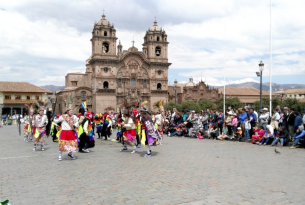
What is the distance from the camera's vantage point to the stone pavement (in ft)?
19.4

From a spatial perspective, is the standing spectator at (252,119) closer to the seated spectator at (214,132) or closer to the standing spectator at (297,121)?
the seated spectator at (214,132)

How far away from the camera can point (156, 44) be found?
64.7 m

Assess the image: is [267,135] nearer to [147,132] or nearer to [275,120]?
[275,120]

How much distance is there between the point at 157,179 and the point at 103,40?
55.4m

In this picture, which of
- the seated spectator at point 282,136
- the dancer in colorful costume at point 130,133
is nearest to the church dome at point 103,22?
the dancer in colorful costume at point 130,133

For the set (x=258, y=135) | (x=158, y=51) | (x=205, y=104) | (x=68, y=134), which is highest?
(x=158, y=51)

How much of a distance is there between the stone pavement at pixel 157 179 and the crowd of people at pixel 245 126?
10.1 feet

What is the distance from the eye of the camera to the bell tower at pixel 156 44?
64.4 m

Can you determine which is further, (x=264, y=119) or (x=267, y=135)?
(x=264, y=119)

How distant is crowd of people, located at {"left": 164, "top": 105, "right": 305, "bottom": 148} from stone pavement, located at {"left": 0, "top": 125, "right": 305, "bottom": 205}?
10.1 ft

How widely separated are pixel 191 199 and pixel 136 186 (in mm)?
1463

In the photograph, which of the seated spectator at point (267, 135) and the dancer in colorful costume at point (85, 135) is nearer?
the dancer in colorful costume at point (85, 135)

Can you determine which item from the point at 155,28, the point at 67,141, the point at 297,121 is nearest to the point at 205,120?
the point at 297,121

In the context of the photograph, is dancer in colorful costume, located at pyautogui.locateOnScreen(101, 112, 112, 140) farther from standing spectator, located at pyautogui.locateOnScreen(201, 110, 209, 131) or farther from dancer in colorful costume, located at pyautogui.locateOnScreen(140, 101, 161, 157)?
dancer in colorful costume, located at pyautogui.locateOnScreen(140, 101, 161, 157)
